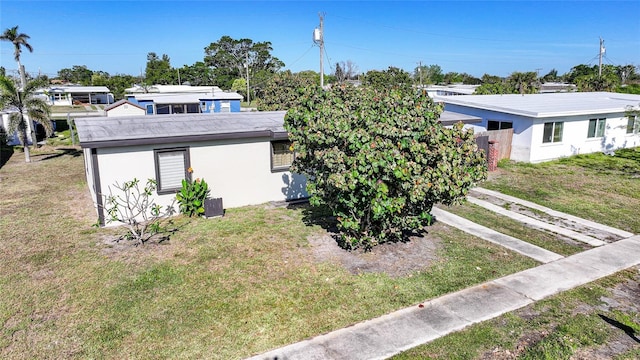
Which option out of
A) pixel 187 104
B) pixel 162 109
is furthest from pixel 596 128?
pixel 162 109

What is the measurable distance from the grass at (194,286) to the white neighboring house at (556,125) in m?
10.6

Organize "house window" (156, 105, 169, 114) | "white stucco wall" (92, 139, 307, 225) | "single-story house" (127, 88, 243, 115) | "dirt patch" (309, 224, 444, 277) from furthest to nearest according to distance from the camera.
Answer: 1. "house window" (156, 105, 169, 114)
2. "single-story house" (127, 88, 243, 115)
3. "white stucco wall" (92, 139, 307, 225)
4. "dirt patch" (309, 224, 444, 277)

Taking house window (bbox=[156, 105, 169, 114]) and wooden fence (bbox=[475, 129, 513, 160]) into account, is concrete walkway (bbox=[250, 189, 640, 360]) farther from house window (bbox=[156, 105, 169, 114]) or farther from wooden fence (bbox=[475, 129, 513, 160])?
house window (bbox=[156, 105, 169, 114])

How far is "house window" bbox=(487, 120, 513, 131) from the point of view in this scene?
65.6 ft

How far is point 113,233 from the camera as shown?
10562 millimetres

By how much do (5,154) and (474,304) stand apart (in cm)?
2430

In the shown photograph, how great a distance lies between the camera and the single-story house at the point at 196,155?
10.9m

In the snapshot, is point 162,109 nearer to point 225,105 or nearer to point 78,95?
point 225,105

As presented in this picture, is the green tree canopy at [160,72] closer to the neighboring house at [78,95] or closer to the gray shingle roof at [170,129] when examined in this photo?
the neighboring house at [78,95]

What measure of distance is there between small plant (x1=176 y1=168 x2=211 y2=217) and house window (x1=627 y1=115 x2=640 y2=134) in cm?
2229

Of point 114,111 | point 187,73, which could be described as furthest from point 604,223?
point 187,73

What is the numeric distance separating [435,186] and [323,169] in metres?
2.29

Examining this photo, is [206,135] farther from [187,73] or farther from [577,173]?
[187,73]

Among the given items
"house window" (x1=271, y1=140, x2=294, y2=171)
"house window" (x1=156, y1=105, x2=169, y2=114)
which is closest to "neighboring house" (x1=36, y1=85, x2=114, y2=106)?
"house window" (x1=156, y1=105, x2=169, y2=114)
